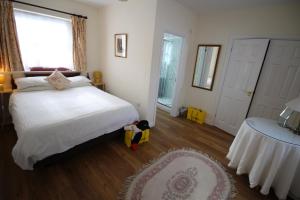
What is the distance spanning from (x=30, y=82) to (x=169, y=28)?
295cm

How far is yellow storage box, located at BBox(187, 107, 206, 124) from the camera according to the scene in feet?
12.4

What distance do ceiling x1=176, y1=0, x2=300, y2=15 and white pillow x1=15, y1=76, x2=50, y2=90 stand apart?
10.5 feet

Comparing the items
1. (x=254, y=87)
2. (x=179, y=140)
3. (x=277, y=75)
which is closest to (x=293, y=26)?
(x=277, y=75)

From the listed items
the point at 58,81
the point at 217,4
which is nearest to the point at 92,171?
the point at 58,81

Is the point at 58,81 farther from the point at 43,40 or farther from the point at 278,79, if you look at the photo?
the point at 278,79

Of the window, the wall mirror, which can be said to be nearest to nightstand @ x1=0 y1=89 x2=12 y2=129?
the window

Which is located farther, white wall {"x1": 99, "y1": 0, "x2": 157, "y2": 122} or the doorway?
the doorway

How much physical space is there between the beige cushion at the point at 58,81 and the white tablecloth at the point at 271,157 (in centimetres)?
345

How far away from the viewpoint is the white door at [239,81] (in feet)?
9.41

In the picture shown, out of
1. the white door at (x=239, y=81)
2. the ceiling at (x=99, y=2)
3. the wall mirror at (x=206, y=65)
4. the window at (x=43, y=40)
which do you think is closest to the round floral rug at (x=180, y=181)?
the white door at (x=239, y=81)

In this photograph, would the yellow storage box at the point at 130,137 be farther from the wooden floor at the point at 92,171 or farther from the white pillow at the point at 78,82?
the white pillow at the point at 78,82

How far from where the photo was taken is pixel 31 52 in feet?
10.6

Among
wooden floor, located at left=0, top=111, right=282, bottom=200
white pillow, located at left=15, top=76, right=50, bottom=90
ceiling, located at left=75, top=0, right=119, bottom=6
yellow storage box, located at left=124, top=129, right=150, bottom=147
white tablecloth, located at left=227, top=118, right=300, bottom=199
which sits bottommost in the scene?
wooden floor, located at left=0, top=111, right=282, bottom=200

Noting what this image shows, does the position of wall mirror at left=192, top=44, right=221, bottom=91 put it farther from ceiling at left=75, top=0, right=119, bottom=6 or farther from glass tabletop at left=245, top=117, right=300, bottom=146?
ceiling at left=75, top=0, right=119, bottom=6
